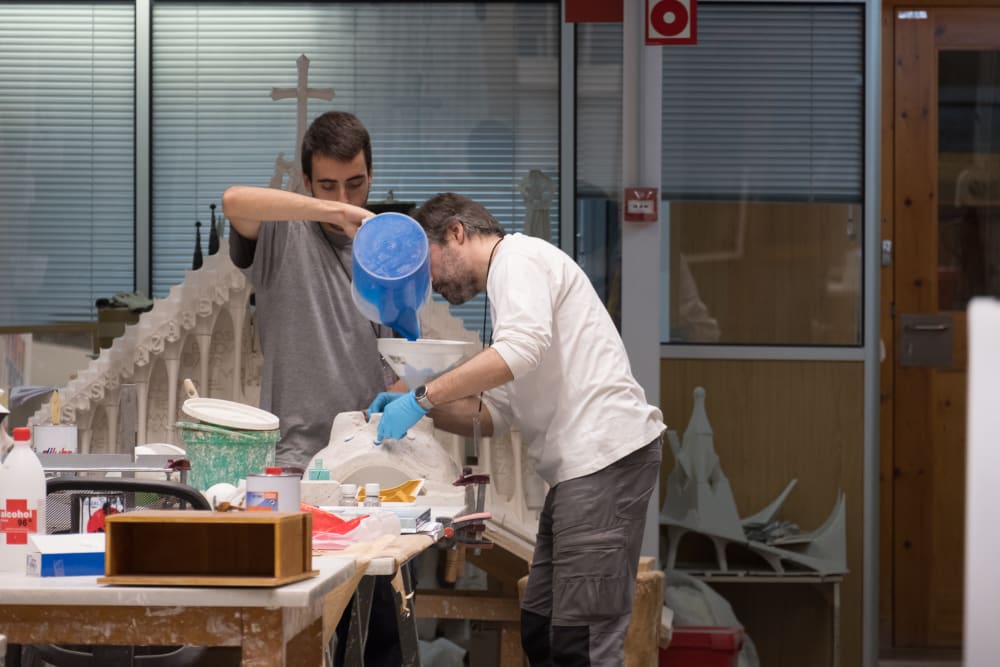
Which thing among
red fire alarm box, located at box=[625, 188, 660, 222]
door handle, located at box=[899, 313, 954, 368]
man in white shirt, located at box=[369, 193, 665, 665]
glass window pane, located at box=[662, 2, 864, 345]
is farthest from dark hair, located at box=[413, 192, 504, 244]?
door handle, located at box=[899, 313, 954, 368]

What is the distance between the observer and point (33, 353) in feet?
15.6

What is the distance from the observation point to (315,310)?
3.15 metres

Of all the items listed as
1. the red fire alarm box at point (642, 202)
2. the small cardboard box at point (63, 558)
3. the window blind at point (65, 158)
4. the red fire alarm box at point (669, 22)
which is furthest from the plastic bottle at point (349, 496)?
the window blind at point (65, 158)

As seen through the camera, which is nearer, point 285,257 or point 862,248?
point 285,257

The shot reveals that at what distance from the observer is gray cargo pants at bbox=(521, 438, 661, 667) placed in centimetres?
259

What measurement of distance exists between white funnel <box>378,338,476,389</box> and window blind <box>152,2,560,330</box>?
2.11 meters

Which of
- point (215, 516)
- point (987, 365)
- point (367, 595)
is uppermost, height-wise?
point (987, 365)

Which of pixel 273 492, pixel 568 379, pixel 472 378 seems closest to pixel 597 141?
pixel 568 379

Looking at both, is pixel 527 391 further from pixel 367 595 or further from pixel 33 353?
pixel 33 353

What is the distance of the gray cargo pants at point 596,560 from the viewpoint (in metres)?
2.59

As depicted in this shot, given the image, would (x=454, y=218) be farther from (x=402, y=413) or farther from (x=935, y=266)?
(x=935, y=266)

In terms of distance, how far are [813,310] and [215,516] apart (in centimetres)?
358

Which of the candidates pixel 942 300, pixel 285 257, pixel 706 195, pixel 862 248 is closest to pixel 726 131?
pixel 706 195

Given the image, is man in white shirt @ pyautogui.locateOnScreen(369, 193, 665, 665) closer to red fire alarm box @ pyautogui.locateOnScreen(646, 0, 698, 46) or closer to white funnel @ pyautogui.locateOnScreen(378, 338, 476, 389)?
white funnel @ pyautogui.locateOnScreen(378, 338, 476, 389)
